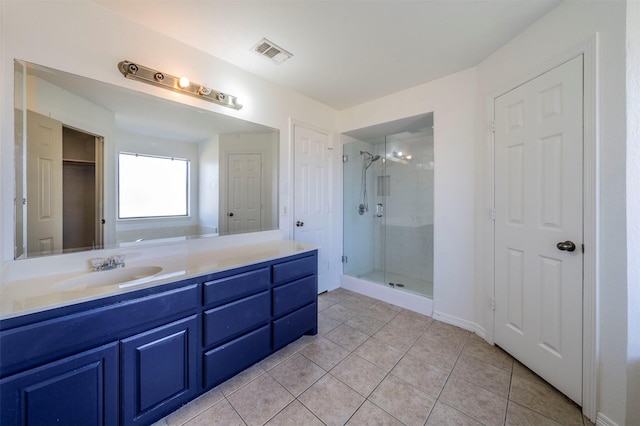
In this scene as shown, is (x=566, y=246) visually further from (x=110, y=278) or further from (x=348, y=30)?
(x=110, y=278)

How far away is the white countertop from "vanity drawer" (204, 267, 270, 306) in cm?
8

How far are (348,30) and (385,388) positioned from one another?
8.56ft

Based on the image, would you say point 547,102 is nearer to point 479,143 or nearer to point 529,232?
point 479,143

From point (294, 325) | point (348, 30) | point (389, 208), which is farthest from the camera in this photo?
point (389, 208)

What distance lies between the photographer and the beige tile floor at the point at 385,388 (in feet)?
4.45

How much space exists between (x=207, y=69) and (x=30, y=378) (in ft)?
7.35

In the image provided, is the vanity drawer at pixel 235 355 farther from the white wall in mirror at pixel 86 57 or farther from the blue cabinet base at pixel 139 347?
the white wall in mirror at pixel 86 57

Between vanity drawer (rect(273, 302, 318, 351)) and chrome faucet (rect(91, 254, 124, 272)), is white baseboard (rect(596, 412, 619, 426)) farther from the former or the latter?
chrome faucet (rect(91, 254, 124, 272))

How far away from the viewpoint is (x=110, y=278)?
1.48 meters

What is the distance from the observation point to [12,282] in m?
1.26

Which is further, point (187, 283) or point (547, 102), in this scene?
point (547, 102)

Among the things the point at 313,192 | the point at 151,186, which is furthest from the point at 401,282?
the point at 151,186

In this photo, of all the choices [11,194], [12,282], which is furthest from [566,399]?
[11,194]

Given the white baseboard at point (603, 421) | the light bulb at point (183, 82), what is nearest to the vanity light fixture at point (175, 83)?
the light bulb at point (183, 82)
